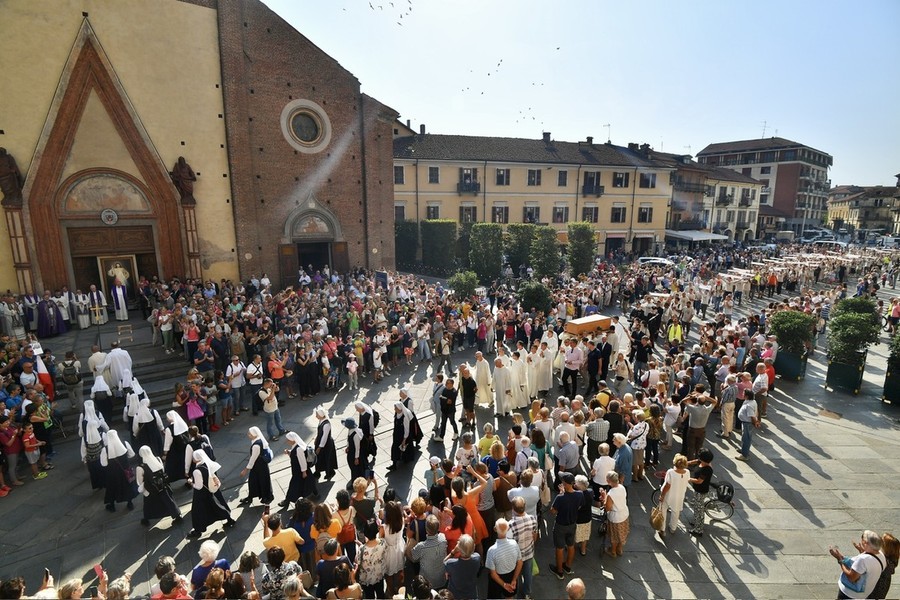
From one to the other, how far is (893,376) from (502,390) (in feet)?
33.0

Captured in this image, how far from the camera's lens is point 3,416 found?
8.26m

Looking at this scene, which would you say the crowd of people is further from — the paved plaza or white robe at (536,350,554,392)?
the paved plaza

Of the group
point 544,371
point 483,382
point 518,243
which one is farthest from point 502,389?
point 518,243

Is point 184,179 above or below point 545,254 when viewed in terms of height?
above

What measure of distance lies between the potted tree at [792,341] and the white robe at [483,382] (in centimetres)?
880

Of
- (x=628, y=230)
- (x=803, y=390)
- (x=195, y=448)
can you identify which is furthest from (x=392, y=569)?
(x=628, y=230)

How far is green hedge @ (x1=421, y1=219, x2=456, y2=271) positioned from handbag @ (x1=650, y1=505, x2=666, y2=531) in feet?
88.1

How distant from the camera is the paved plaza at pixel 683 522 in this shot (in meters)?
6.38

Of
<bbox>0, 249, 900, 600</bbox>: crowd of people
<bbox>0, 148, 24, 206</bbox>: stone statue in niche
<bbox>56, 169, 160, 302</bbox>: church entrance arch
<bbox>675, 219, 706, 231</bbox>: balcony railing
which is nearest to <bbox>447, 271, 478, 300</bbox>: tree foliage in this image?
<bbox>0, 249, 900, 600</bbox>: crowd of people

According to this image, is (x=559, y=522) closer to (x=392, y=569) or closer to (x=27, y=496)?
(x=392, y=569)

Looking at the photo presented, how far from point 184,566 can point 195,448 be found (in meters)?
1.61

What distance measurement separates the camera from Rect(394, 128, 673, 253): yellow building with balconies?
121 feet

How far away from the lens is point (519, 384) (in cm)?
1162

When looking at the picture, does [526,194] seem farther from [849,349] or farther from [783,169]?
[783,169]
